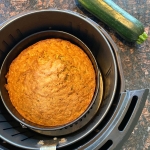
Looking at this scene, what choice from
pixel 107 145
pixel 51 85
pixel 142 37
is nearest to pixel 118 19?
pixel 142 37

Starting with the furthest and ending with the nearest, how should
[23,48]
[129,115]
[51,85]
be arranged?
[23,48], [51,85], [129,115]

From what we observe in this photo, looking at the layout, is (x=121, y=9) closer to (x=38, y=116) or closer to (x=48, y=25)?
(x=48, y=25)

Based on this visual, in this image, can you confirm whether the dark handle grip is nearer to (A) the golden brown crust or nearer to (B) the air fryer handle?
(B) the air fryer handle

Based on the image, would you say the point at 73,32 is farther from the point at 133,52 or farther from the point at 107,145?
the point at 107,145

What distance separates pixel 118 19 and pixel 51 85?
0.40m

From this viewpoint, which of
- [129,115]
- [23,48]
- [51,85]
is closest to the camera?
[129,115]

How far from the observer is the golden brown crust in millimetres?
966

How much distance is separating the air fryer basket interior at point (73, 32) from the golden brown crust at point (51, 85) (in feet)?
0.20

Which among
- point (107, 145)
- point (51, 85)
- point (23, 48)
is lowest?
point (107, 145)

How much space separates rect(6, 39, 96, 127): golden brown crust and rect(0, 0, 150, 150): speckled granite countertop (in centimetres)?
20

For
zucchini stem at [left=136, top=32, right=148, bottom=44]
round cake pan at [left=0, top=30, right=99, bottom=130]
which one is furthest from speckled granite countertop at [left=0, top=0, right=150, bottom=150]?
round cake pan at [left=0, top=30, right=99, bottom=130]

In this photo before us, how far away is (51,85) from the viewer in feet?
3.15

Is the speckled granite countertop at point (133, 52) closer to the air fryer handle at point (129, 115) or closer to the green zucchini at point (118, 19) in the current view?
the green zucchini at point (118, 19)

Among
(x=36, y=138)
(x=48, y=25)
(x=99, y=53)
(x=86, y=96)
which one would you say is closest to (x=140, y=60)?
(x=99, y=53)
